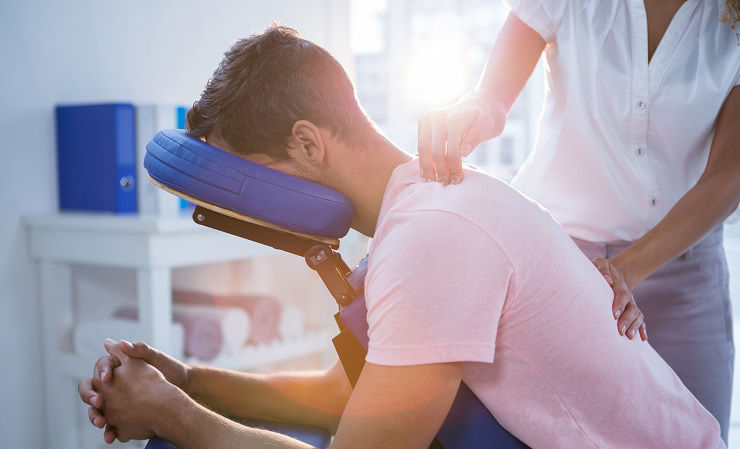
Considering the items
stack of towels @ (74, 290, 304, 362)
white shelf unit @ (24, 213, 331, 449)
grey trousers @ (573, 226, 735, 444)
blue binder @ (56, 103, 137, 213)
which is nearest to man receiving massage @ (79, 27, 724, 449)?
grey trousers @ (573, 226, 735, 444)

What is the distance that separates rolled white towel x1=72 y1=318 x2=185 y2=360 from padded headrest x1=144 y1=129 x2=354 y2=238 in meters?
1.03

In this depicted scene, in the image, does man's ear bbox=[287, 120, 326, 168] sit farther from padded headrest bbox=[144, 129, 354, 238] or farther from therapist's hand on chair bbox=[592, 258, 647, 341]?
therapist's hand on chair bbox=[592, 258, 647, 341]

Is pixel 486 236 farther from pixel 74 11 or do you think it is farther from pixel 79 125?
pixel 74 11

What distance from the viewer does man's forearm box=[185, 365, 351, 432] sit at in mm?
1193

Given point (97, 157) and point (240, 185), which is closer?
point (240, 185)

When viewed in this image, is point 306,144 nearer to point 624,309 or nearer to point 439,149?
point 439,149

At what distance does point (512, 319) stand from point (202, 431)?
41 centimetres

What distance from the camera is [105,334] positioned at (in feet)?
6.52

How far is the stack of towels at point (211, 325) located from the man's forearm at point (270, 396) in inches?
29.2

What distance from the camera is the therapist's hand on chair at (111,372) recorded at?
3.38 ft

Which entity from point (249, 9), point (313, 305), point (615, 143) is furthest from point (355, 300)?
point (249, 9)

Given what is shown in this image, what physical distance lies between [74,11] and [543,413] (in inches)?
69.1

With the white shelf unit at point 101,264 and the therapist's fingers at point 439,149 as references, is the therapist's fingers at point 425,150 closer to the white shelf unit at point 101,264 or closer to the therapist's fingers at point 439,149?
the therapist's fingers at point 439,149

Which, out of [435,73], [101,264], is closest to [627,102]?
[101,264]
